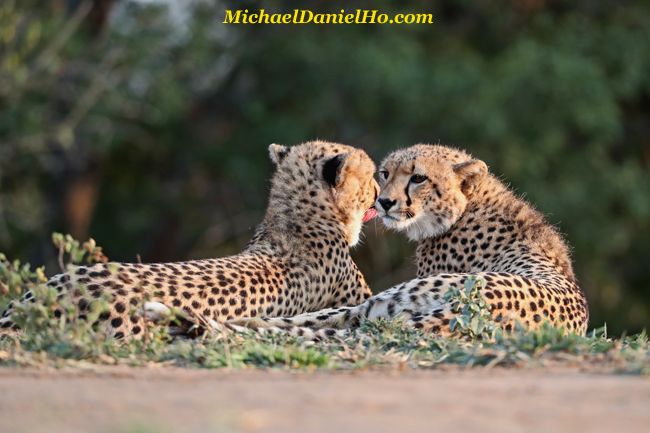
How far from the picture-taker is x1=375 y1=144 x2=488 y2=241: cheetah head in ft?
26.5

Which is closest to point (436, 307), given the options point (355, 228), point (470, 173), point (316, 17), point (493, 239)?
point (493, 239)

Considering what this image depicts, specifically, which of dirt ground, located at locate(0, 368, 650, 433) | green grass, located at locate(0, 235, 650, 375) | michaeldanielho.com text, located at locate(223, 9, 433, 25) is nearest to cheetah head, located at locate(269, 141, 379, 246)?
green grass, located at locate(0, 235, 650, 375)

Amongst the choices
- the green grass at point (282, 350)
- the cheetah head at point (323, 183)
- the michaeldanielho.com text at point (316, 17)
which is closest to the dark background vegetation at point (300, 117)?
the michaeldanielho.com text at point (316, 17)

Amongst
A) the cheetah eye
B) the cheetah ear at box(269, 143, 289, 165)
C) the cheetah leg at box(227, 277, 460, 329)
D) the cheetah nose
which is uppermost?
the cheetah ear at box(269, 143, 289, 165)

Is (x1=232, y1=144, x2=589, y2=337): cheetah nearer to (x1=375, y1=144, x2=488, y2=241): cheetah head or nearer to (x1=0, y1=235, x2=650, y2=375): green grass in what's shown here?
(x1=375, y1=144, x2=488, y2=241): cheetah head

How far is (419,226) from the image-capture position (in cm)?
820

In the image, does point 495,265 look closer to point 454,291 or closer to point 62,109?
point 454,291

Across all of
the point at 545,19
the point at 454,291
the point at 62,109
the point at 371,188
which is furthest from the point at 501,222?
the point at 545,19

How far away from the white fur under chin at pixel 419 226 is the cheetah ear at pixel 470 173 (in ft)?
0.93

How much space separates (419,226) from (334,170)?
2.08 feet

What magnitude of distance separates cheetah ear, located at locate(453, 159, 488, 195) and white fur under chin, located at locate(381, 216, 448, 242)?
0.93 feet

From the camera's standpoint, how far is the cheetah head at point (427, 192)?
807 cm

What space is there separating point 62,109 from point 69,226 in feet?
8.24

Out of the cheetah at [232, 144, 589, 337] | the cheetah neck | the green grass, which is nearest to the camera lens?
the green grass
